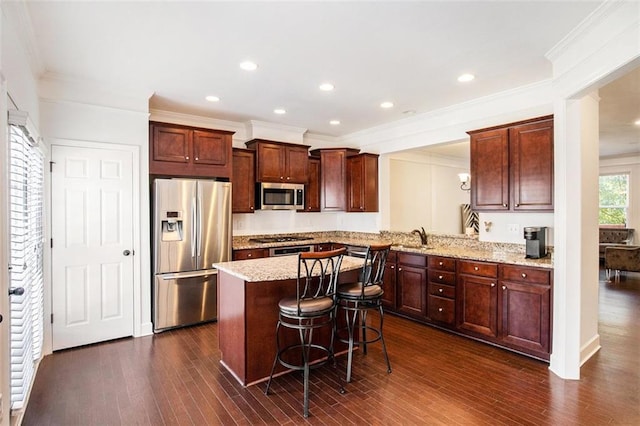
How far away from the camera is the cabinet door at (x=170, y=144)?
4.15 m

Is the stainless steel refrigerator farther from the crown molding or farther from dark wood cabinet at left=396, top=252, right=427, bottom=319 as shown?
dark wood cabinet at left=396, top=252, right=427, bottom=319

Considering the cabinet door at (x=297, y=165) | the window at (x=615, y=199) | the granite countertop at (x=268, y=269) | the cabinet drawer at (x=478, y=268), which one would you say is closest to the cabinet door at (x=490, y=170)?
the cabinet drawer at (x=478, y=268)

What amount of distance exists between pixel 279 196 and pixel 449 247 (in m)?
2.61

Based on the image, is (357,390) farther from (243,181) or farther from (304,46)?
(243,181)

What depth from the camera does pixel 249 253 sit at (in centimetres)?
485

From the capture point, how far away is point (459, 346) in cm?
365

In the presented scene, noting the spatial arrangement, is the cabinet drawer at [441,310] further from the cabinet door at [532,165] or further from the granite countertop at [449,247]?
the cabinet door at [532,165]

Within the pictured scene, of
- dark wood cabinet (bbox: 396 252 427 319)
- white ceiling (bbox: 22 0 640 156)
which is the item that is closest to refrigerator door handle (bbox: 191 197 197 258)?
white ceiling (bbox: 22 0 640 156)

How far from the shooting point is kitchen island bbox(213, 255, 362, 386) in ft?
9.12

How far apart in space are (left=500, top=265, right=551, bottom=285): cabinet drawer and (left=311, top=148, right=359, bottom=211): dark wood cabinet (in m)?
2.78

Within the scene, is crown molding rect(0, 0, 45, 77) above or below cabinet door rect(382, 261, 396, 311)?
above

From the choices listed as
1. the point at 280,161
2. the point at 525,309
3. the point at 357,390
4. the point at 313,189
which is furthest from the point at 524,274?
the point at 280,161

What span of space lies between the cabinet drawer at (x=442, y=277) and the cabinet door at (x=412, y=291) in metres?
0.10

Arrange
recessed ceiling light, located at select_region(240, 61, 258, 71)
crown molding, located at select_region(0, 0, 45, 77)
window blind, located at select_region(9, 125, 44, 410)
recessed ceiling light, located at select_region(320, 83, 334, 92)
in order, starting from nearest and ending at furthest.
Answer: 1. crown molding, located at select_region(0, 0, 45, 77)
2. window blind, located at select_region(9, 125, 44, 410)
3. recessed ceiling light, located at select_region(240, 61, 258, 71)
4. recessed ceiling light, located at select_region(320, 83, 334, 92)
